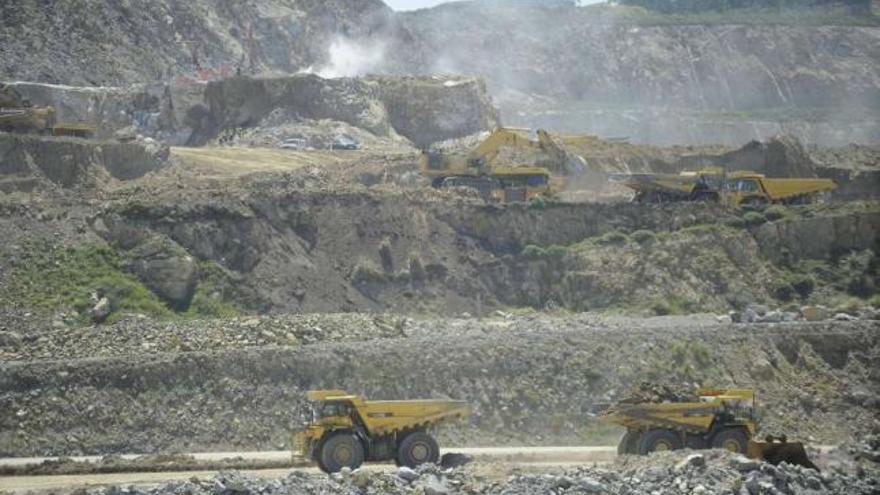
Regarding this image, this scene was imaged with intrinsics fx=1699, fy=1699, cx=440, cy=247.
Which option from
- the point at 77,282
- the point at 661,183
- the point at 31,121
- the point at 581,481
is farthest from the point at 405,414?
the point at 31,121

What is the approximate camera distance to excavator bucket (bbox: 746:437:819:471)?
29.8 m

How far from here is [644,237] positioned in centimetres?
4981

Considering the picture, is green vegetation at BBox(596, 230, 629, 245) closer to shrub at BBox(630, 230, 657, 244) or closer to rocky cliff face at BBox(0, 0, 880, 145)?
shrub at BBox(630, 230, 657, 244)

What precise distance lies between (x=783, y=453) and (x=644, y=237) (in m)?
20.3

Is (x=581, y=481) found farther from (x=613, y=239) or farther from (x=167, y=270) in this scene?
(x=613, y=239)

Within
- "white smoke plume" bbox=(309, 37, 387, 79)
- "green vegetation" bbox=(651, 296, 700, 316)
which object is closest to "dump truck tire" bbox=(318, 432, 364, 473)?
"green vegetation" bbox=(651, 296, 700, 316)

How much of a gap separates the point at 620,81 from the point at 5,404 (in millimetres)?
82588

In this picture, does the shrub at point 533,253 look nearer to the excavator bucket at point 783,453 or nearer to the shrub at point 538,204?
the shrub at point 538,204

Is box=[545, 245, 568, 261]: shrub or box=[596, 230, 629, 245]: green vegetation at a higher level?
box=[596, 230, 629, 245]: green vegetation

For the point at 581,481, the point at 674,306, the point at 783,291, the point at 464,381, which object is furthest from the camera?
the point at 783,291

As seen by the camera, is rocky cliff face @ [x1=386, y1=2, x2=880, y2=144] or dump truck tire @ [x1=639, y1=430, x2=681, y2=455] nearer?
dump truck tire @ [x1=639, y1=430, x2=681, y2=455]

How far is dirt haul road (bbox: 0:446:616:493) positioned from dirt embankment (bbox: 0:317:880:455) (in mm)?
1026

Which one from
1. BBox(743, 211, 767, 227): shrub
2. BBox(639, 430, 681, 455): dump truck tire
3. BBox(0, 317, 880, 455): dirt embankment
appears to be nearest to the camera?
BBox(639, 430, 681, 455): dump truck tire

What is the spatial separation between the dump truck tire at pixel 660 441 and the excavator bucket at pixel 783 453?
1537 millimetres
